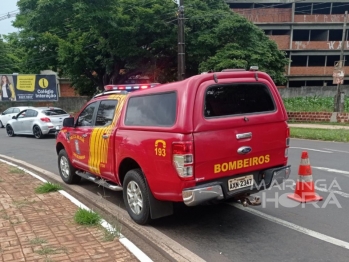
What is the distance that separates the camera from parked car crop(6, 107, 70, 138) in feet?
48.2

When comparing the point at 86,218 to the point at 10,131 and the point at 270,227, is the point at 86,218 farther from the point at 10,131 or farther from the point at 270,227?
the point at 10,131

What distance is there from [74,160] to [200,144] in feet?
11.3

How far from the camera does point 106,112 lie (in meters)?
5.29

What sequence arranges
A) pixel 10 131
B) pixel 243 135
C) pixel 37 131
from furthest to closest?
pixel 10 131 < pixel 37 131 < pixel 243 135

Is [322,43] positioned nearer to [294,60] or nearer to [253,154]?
[294,60]

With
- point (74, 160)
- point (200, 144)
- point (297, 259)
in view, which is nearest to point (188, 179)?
point (200, 144)

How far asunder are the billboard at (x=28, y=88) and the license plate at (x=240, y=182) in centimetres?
2775

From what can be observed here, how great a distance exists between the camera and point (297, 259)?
3529 mm

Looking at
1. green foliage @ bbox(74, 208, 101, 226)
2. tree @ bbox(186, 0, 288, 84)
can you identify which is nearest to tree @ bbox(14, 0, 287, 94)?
tree @ bbox(186, 0, 288, 84)

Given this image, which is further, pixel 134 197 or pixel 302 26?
pixel 302 26

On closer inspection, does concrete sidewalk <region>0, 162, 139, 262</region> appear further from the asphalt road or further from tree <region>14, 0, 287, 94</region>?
tree <region>14, 0, 287, 94</region>

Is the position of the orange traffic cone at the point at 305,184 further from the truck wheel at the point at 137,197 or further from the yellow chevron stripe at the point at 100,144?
the yellow chevron stripe at the point at 100,144

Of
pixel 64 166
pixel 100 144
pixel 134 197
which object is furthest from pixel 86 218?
pixel 64 166

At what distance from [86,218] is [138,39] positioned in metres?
18.1
